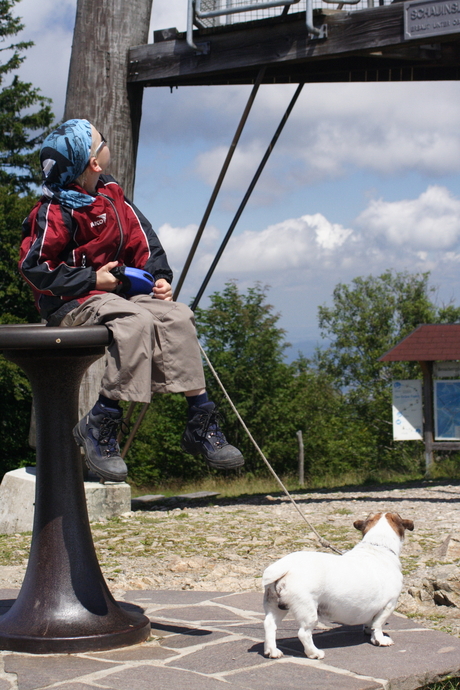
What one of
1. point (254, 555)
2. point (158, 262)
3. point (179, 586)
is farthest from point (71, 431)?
point (254, 555)

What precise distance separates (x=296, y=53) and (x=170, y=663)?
592 cm

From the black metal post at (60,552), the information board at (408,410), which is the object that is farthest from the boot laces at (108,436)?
the information board at (408,410)

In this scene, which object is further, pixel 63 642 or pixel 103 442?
pixel 63 642

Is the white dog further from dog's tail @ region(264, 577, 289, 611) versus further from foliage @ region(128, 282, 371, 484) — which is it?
foliage @ region(128, 282, 371, 484)

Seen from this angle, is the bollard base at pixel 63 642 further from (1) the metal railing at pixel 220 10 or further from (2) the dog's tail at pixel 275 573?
(1) the metal railing at pixel 220 10

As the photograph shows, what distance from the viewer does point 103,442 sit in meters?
3.25

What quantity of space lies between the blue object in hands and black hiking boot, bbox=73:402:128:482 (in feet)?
2.04

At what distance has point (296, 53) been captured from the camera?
7.39 meters

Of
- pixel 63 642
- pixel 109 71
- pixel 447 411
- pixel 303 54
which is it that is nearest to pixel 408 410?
pixel 447 411

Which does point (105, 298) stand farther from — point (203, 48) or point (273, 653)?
point (203, 48)

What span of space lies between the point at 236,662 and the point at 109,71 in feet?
20.6

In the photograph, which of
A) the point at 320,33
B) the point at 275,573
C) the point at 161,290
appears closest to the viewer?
the point at 275,573

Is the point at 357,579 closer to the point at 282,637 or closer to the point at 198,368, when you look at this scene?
the point at 282,637

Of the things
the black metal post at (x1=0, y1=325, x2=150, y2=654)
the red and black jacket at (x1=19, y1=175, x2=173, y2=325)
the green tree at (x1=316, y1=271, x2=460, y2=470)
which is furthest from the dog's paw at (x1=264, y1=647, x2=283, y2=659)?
the green tree at (x1=316, y1=271, x2=460, y2=470)
